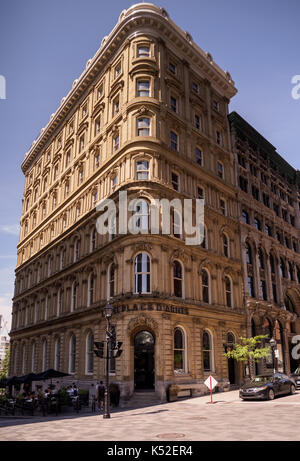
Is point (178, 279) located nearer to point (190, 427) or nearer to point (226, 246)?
point (226, 246)

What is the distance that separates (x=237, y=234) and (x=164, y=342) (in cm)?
1577

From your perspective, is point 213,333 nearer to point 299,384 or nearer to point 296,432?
point 299,384

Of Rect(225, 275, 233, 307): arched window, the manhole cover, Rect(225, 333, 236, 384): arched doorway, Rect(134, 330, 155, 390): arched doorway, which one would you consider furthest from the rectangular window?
the manhole cover

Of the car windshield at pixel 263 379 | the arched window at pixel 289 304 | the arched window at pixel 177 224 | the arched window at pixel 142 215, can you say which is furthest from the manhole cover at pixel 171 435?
the arched window at pixel 289 304

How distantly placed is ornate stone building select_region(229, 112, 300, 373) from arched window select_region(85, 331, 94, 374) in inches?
545

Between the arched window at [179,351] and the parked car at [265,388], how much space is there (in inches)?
205

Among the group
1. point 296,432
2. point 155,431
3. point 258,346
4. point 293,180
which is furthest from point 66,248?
point 293,180

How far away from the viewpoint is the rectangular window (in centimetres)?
3225

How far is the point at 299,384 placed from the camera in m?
29.2

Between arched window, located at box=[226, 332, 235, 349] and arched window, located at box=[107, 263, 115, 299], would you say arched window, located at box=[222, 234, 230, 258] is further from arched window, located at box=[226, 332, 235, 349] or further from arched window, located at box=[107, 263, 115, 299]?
arched window, located at box=[107, 263, 115, 299]

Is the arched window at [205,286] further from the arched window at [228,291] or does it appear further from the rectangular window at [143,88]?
the rectangular window at [143,88]

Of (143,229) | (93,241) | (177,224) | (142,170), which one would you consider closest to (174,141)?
(142,170)

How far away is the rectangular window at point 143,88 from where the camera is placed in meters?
32.2

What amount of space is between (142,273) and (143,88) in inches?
627
